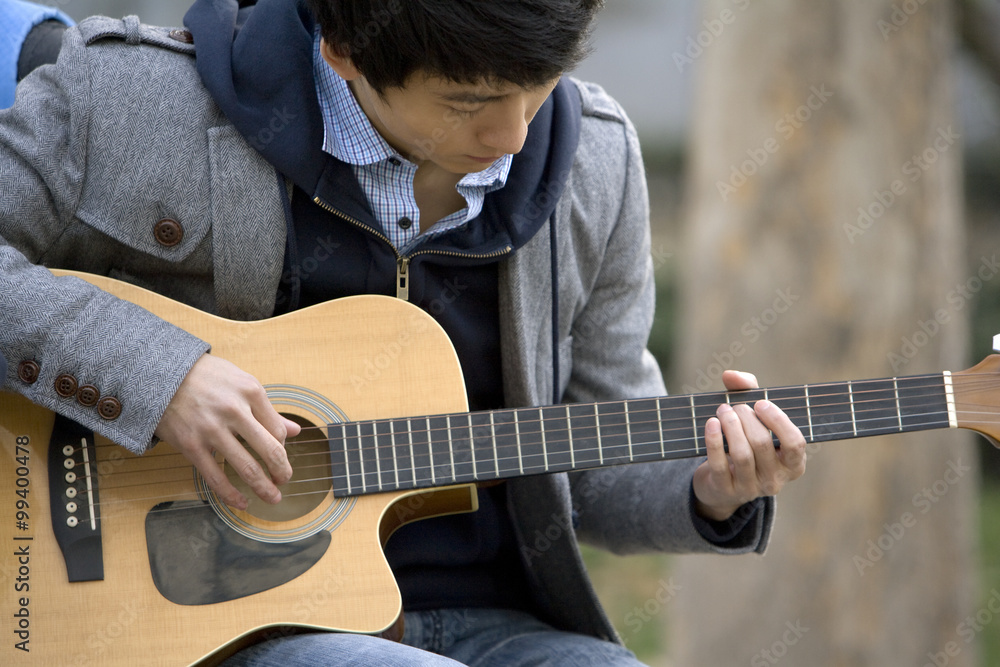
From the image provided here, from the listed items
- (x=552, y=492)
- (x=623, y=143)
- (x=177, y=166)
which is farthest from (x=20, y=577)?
(x=623, y=143)

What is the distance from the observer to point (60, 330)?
127cm

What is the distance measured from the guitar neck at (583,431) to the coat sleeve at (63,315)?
0.91ft

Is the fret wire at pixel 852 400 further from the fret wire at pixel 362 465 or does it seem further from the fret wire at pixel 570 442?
the fret wire at pixel 362 465

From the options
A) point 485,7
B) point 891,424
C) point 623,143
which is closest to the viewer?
point 485,7

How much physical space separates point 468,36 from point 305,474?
0.70 metres

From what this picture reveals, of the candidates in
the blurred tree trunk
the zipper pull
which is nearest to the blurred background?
the blurred tree trunk

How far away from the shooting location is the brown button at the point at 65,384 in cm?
126

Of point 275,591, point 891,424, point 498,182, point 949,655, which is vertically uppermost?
point 498,182

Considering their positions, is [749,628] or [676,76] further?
[676,76]

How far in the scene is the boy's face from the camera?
1.29 meters

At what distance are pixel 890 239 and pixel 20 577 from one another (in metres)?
2.51

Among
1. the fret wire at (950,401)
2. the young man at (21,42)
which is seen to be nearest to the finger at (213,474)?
the young man at (21,42)

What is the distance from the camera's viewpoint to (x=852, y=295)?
111 inches

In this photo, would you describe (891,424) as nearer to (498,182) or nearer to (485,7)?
(498,182)
